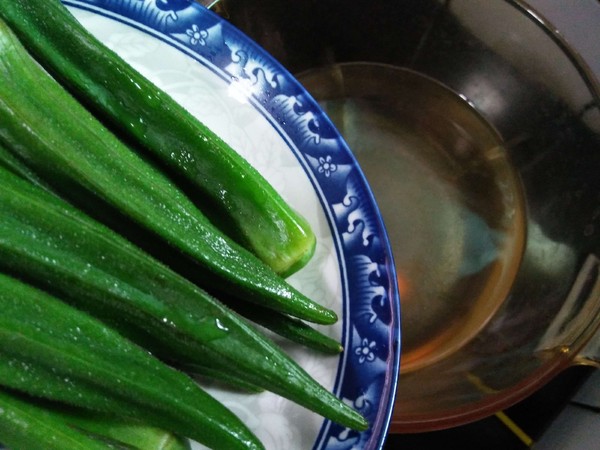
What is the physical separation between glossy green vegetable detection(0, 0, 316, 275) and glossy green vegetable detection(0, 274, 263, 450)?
0.29 m

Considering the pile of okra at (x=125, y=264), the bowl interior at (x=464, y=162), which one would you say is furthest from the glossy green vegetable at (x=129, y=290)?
the bowl interior at (x=464, y=162)

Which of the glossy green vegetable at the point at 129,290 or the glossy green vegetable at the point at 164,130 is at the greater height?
the glossy green vegetable at the point at 164,130

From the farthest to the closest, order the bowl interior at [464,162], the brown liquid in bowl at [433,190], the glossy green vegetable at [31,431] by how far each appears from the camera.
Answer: the brown liquid in bowl at [433,190], the bowl interior at [464,162], the glossy green vegetable at [31,431]

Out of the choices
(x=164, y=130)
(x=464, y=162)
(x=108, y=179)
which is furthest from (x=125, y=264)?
(x=464, y=162)

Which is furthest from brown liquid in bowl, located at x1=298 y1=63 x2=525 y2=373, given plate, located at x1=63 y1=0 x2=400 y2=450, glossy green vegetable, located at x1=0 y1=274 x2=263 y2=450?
glossy green vegetable, located at x1=0 y1=274 x2=263 y2=450

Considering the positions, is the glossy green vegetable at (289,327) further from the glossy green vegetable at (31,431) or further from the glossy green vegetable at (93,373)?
the glossy green vegetable at (31,431)

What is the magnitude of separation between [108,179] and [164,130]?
14 centimetres

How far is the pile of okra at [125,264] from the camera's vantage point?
0.96 meters

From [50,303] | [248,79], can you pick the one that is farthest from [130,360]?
[248,79]

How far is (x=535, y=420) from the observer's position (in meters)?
1.66

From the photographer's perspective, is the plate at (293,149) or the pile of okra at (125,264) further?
the plate at (293,149)

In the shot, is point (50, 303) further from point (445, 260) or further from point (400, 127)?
point (400, 127)

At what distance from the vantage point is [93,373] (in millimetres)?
963

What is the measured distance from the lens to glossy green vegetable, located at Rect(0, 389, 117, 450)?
0.92 meters
